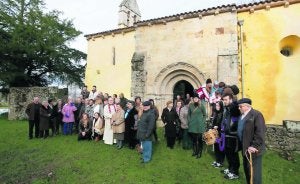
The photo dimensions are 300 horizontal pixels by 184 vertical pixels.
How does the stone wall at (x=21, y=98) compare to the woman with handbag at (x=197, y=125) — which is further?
the stone wall at (x=21, y=98)

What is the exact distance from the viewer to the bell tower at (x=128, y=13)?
24.7 meters

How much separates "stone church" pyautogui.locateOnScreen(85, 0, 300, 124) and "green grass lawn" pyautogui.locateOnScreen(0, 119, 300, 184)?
12.8ft

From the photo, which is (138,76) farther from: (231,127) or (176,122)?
(231,127)

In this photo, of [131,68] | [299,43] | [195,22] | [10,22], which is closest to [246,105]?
[299,43]

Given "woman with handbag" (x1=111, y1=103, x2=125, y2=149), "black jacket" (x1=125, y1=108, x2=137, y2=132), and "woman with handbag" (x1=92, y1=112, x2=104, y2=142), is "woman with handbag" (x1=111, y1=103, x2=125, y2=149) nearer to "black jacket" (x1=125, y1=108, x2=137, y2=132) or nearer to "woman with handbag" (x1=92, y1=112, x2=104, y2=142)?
"black jacket" (x1=125, y1=108, x2=137, y2=132)

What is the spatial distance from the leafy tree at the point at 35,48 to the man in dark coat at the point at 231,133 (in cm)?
1831

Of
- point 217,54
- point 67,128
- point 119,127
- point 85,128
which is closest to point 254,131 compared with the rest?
point 119,127

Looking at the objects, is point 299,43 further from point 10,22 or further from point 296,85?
point 10,22

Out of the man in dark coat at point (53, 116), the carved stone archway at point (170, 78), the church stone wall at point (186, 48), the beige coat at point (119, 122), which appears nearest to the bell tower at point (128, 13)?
the church stone wall at point (186, 48)

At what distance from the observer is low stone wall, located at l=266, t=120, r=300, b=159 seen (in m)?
8.54

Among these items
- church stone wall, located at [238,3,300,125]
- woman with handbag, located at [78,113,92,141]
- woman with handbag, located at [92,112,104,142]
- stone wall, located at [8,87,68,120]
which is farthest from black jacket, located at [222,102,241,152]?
stone wall, located at [8,87,68,120]

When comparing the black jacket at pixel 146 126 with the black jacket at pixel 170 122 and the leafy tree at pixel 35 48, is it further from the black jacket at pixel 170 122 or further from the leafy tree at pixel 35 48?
the leafy tree at pixel 35 48

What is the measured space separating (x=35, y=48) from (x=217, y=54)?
50.3 ft

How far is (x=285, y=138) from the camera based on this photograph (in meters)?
8.72
